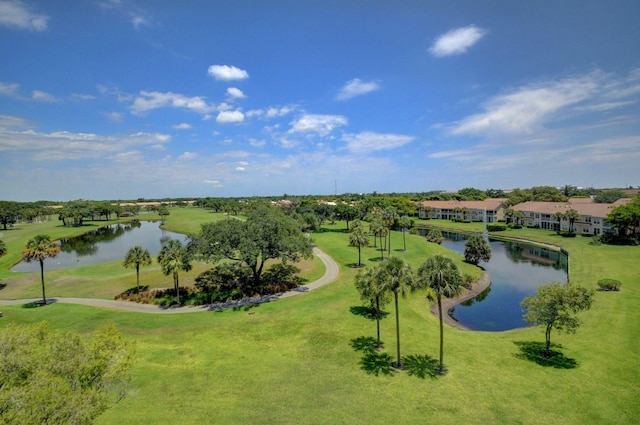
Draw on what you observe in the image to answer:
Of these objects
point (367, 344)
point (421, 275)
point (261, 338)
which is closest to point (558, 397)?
point (421, 275)

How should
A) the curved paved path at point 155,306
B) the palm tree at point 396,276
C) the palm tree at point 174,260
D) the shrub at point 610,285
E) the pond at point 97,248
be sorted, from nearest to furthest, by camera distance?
the palm tree at point 396,276 → the curved paved path at point 155,306 → the palm tree at point 174,260 → the shrub at point 610,285 → the pond at point 97,248

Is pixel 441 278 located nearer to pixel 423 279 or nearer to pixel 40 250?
pixel 423 279

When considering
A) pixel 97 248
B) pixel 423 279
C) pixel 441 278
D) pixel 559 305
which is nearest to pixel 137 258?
pixel 423 279

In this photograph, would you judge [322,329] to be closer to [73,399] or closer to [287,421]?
[287,421]

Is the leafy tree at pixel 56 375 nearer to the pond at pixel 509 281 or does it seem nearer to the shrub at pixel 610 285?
the pond at pixel 509 281

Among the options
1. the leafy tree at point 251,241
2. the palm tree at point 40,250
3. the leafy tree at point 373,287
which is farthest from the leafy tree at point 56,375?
the palm tree at point 40,250

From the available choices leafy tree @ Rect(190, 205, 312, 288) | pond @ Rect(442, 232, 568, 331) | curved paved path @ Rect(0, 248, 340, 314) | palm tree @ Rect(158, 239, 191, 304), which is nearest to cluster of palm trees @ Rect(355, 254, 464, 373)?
pond @ Rect(442, 232, 568, 331)
